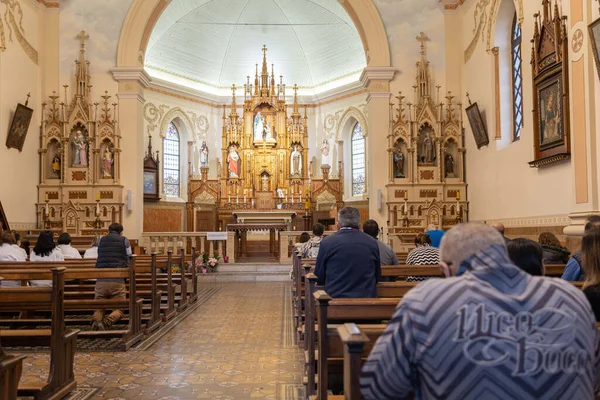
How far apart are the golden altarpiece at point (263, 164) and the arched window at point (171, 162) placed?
0.88 meters

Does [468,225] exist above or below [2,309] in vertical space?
above

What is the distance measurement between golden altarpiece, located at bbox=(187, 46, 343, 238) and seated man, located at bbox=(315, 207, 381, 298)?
56.7 ft

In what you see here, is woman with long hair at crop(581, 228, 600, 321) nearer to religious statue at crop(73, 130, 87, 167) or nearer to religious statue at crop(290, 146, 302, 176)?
A: religious statue at crop(73, 130, 87, 167)

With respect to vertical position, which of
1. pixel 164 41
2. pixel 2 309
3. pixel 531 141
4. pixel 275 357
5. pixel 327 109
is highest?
pixel 164 41

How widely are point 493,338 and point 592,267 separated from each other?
180cm

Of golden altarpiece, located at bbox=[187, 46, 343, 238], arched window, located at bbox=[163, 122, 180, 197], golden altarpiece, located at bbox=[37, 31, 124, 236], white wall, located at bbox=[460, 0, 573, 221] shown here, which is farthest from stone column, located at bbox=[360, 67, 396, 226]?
arched window, located at bbox=[163, 122, 180, 197]

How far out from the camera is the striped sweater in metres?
1.86

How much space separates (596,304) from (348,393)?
5.41 feet

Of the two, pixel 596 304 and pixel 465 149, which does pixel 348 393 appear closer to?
pixel 596 304

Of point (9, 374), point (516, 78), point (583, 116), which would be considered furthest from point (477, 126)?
point (9, 374)

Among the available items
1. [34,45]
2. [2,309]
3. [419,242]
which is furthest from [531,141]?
[34,45]

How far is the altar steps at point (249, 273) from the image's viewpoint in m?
14.9

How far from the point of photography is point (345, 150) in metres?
24.1

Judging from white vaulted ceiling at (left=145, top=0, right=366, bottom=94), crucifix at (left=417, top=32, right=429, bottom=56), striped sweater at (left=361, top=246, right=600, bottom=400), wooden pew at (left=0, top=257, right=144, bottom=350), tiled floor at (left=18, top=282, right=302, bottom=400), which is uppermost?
white vaulted ceiling at (left=145, top=0, right=366, bottom=94)
